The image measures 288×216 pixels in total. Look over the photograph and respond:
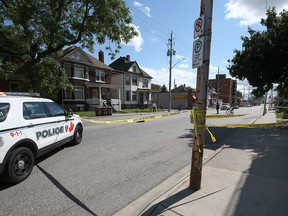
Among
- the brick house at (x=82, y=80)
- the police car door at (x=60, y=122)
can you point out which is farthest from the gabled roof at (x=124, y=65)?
the police car door at (x=60, y=122)

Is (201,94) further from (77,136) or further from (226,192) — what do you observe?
(77,136)

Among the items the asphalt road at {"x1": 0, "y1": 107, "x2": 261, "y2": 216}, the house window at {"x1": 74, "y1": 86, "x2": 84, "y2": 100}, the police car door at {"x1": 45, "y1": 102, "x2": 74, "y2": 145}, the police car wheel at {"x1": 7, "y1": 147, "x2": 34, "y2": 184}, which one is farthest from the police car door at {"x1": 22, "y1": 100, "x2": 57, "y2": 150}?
the house window at {"x1": 74, "y1": 86, "x2": 84, "y2": 100}

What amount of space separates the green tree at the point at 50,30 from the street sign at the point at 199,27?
48.1 feet

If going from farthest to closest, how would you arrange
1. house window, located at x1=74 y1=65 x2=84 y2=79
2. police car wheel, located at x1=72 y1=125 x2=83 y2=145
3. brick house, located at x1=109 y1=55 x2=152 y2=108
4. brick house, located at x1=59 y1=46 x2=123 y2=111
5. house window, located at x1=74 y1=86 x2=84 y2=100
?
brick house, located at x1=109 y1=55 x2=152 y2=108
house window, located at x1=74 y1=86 x2=84 y2=100
house window, located at x1=74 y1=65 x2=84 y2=79
brick house, located at x1=59 y1=46 x2=123 y2=111
police car wheel, located at x1=72 y1=125 x2=83 y2=145

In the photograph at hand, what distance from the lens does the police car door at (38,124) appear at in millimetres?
4661

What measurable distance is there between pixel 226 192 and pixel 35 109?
186 inches

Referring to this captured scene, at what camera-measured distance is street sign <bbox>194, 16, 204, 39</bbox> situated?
11.8ft

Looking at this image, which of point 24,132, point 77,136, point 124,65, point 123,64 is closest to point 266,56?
point 77,136

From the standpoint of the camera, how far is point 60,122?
20.1 feet

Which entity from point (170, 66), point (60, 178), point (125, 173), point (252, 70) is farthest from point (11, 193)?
point (170, 66)

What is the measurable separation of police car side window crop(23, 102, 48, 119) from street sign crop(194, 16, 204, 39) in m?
4.08

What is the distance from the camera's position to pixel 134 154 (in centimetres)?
639

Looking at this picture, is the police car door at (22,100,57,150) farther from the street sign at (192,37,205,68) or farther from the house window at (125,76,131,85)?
the house window at (125,76,131,85)

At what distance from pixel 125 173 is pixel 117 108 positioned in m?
24.5
